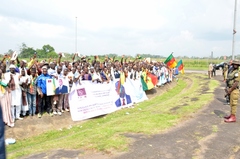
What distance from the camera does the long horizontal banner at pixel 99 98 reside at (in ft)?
34.9

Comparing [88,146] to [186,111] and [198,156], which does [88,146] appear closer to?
[198,156]

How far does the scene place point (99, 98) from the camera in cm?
1165

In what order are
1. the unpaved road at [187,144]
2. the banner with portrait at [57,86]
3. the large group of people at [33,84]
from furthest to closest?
the banner with portrait at [57,86]
the large group of people at [33,84]
the unpaved road at [187,144]

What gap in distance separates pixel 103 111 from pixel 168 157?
6575mm

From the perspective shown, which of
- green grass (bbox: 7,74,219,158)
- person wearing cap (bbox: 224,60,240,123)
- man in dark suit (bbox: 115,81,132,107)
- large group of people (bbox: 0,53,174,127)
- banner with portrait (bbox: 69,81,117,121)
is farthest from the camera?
man in dark suit (bbox: 115,81,132,107)

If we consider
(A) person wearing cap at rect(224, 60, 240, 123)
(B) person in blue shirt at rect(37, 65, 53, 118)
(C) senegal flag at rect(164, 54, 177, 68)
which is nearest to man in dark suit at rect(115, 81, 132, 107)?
(B) person in blue shirt at rect(37, 65, 53, 118)

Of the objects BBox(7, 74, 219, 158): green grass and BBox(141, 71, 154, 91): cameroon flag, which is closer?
BBox(7, 74, 219, 158): green grass

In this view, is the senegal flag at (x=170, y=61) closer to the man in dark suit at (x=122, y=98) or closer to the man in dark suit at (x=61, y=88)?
the man in dark suit at (x=122, y=98)

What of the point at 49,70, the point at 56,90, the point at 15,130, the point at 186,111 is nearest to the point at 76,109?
the point at 56,90

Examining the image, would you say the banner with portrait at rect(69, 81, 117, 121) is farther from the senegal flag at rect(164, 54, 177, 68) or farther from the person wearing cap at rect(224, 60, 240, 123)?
the senegal flag at rect(164, 54, 177, 68)

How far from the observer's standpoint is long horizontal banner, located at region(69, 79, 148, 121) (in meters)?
10.6

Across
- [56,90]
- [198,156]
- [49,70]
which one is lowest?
[198,156]

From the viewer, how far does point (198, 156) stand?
556 cm

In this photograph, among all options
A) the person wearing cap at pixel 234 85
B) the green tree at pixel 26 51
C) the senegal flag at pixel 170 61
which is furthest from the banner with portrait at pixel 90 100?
the green tree at pixel 26 51
